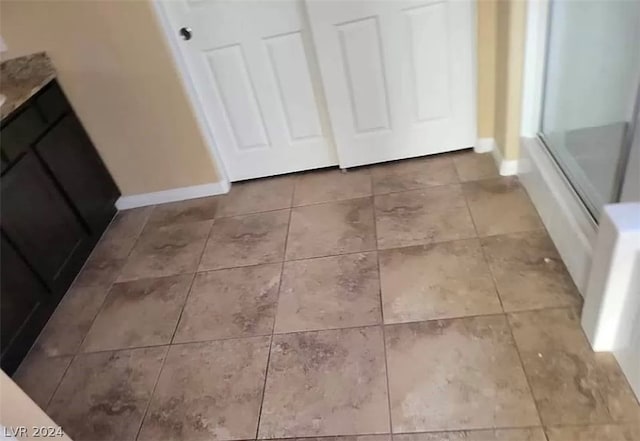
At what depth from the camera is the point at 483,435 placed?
4.69 feet

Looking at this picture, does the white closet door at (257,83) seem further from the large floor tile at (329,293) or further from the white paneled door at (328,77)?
the large floor tile at (329,293)

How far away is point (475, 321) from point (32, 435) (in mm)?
1376

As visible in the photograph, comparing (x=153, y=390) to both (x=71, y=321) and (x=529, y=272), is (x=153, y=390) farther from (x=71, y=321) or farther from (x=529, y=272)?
(x=529, y=272)

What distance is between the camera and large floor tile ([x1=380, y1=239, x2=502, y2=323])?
1.82 meters

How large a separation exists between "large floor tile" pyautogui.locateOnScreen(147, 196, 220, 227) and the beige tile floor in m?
0.03

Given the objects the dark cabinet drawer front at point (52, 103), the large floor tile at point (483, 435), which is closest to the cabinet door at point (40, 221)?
the dark cabinet drawer front at point (52, 103)

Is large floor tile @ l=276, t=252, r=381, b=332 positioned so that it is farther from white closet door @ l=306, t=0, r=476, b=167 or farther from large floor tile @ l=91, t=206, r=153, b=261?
large floor tile @ l=91, t=206, r=153, b=261

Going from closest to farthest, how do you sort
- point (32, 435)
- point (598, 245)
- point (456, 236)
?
point (32, 435)
point (598, 245)
point (456, 236)

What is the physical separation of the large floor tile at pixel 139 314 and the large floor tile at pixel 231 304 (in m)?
0.06

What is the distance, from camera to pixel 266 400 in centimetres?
169

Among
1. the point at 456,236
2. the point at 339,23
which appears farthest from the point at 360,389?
the point at 339,23

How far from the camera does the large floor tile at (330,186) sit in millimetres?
2572

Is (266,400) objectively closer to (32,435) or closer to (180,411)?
(180,411)

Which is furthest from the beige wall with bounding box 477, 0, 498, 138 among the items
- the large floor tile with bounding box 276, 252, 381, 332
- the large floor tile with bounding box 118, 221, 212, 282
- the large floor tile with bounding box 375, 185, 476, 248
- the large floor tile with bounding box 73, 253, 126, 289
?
the large floor tile with bounding box 73, 253, 126, 289
